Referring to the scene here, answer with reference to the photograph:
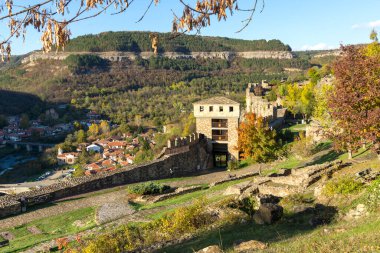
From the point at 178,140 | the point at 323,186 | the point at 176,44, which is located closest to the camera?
the point at 323,186

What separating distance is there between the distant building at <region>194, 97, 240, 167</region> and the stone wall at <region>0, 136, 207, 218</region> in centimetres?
85

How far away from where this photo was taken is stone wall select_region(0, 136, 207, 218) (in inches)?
579

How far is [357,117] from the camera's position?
39.1 ft

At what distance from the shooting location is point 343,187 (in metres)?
10.4

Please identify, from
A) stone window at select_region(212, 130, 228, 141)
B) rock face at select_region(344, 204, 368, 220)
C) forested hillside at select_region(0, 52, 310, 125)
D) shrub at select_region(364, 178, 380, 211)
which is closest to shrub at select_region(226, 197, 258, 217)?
rock face at select_region(344, 204, 368, 220)

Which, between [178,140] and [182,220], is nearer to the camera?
[182,220]

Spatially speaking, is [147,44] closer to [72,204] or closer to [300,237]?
[72,204]

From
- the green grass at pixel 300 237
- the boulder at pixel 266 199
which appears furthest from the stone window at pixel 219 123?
the green grass at pixel 300 237

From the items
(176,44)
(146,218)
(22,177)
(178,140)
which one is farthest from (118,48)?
(146,218)

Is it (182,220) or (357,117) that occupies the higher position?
(357,117)

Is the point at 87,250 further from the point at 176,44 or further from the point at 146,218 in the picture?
the point at 176,44

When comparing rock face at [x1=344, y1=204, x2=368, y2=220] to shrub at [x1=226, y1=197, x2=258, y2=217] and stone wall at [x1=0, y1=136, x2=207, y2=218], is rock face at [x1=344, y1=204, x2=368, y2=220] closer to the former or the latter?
shrub at [x1=226, y1=197, x2=258, y2=217]

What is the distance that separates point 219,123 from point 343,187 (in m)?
16.5

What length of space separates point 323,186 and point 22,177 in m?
54.2
